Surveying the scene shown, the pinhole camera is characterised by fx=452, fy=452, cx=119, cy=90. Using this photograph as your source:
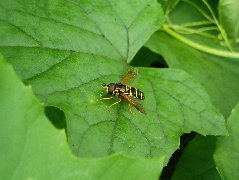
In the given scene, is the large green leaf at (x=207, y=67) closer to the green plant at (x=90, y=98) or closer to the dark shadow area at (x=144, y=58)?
the green plant at (x=90, y=98)

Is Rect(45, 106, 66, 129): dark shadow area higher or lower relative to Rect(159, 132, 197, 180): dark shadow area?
higher

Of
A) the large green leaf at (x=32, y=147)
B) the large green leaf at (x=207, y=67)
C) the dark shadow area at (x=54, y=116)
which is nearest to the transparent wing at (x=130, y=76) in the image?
the dark shadow area at (x=54, y=116)

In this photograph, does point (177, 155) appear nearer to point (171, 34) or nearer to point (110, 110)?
point (171, 34)

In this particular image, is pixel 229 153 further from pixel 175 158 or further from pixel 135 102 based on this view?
pixel 175 158

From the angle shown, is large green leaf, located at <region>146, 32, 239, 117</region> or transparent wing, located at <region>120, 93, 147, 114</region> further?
large green leaf, located at <region>146, 32, 239, 117</region>

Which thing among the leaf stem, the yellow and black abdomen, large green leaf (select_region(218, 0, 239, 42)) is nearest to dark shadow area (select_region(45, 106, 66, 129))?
the yellow and black abdomen

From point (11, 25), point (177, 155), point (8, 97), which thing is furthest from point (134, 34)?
point (8, 97)

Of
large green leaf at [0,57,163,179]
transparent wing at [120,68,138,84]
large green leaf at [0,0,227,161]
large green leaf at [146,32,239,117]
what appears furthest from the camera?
large green leaf at [146,32,239,117]

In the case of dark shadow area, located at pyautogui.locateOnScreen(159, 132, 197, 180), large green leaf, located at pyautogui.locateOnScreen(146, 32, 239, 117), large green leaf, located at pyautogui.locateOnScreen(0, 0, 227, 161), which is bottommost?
dark shadow area, located at pyautogui.locateOnScreen(159, 132, 197, 180)

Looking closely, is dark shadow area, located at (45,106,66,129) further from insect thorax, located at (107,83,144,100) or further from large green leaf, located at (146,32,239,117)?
large green leaf, located at (146,32,239,117)
